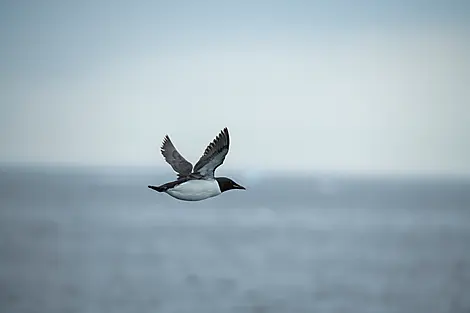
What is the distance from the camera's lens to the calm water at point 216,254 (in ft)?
10.9

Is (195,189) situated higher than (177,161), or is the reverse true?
(177,161)

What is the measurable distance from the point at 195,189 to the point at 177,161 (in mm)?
312

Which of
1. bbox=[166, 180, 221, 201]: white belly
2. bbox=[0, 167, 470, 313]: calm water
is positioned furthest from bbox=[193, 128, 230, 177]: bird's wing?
bbox=[0, 167, 470, 313]: calm water

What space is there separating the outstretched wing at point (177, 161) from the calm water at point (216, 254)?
85cm

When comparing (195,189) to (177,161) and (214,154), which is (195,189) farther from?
(177,161)

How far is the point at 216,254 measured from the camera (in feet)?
13.4

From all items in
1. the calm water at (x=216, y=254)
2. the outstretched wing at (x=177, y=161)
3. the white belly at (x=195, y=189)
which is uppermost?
the outstretched wing at (x=177, y=161)

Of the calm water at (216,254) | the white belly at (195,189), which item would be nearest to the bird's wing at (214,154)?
the white belly at (195,189)

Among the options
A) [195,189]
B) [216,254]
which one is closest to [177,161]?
[195,189]

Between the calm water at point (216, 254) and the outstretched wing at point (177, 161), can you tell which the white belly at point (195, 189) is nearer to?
the outstretched wing at point (177, 161)

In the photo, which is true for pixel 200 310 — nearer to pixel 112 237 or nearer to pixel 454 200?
pixel 112 237

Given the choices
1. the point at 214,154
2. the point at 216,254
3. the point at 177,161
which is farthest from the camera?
the point at 216,254

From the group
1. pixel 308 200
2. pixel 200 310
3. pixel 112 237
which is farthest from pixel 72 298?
pixel 308 200

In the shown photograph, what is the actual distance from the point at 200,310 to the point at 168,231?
152 cm
